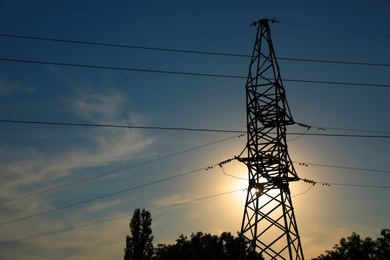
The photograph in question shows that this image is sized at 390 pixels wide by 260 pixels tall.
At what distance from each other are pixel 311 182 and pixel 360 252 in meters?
59.3

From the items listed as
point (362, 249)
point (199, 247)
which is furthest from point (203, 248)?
point (362, 249)

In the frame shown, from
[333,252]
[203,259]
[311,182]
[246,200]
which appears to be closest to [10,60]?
[246,200]

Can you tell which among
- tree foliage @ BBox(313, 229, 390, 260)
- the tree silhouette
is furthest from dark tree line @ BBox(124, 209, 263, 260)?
tree foliage @ BBox(313, 229, 390, 260)

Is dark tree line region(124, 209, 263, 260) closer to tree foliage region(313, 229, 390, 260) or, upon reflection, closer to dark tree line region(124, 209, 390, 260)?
dark tree line region(124, 209, 390, 260)

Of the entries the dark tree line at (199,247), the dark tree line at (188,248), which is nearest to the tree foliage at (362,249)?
the dark tree line at (199,247)

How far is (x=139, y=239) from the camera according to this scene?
6234 centimetres

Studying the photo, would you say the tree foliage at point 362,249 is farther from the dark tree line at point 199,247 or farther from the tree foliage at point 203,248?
the tree foliage at point 203,248

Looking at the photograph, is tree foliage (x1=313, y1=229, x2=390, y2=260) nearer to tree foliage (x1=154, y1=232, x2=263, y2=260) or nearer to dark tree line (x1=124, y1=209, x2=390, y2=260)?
dark tree line (x1=124, y1=209, x2=390, y2=260)

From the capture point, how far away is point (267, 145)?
23.3 meters

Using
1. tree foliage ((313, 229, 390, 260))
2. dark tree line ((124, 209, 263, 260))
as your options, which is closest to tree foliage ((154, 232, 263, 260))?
dark tree line ((124, 209, 263, 260))

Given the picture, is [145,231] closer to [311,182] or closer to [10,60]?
[311,182]

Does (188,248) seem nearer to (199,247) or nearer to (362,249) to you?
(199,247)

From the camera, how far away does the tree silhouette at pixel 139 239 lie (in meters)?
60.2

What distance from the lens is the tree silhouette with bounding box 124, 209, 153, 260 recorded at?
197ft
